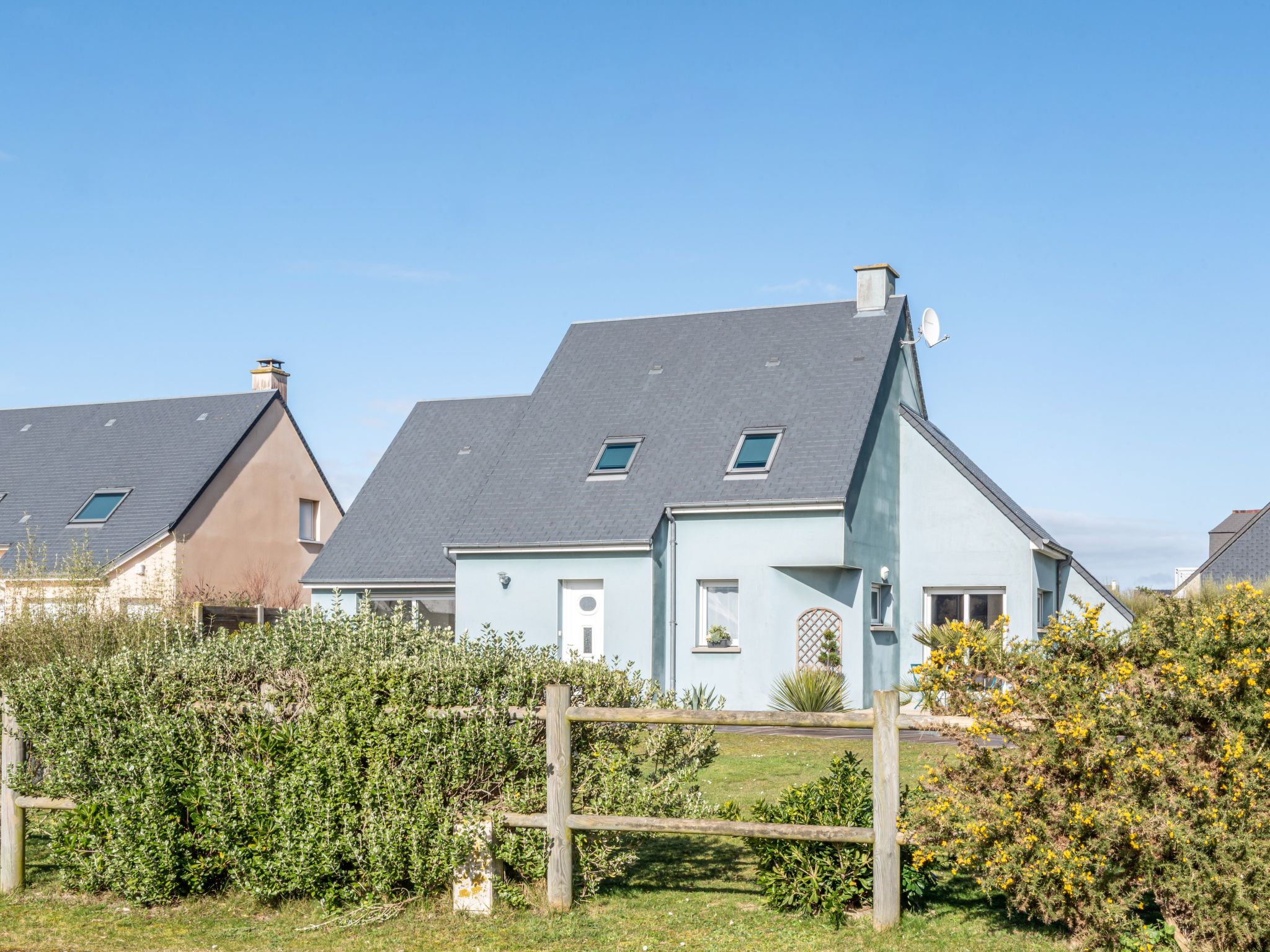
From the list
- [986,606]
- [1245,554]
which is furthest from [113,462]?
[1245,554]

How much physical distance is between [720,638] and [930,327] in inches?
307

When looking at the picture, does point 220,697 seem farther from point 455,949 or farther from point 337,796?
point 455,949

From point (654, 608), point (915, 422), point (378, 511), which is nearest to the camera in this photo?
point (654, 608)

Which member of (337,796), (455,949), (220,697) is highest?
(220,697)

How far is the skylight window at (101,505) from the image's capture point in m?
29.9

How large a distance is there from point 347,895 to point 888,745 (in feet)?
11.5

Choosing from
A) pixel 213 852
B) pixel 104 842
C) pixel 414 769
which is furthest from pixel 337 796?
pixel 104 842

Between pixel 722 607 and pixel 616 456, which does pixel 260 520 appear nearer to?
pixel 616 456

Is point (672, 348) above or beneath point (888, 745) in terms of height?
above

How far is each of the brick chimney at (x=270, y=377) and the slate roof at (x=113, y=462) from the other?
1.21 metres

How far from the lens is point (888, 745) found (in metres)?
7.35

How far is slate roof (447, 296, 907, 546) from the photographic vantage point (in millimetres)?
22062

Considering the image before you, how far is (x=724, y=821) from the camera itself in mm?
7688

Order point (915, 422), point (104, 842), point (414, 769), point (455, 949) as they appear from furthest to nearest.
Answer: point (915, 422) < point (104, 842) < point (414, 769) < point (455, 949)
